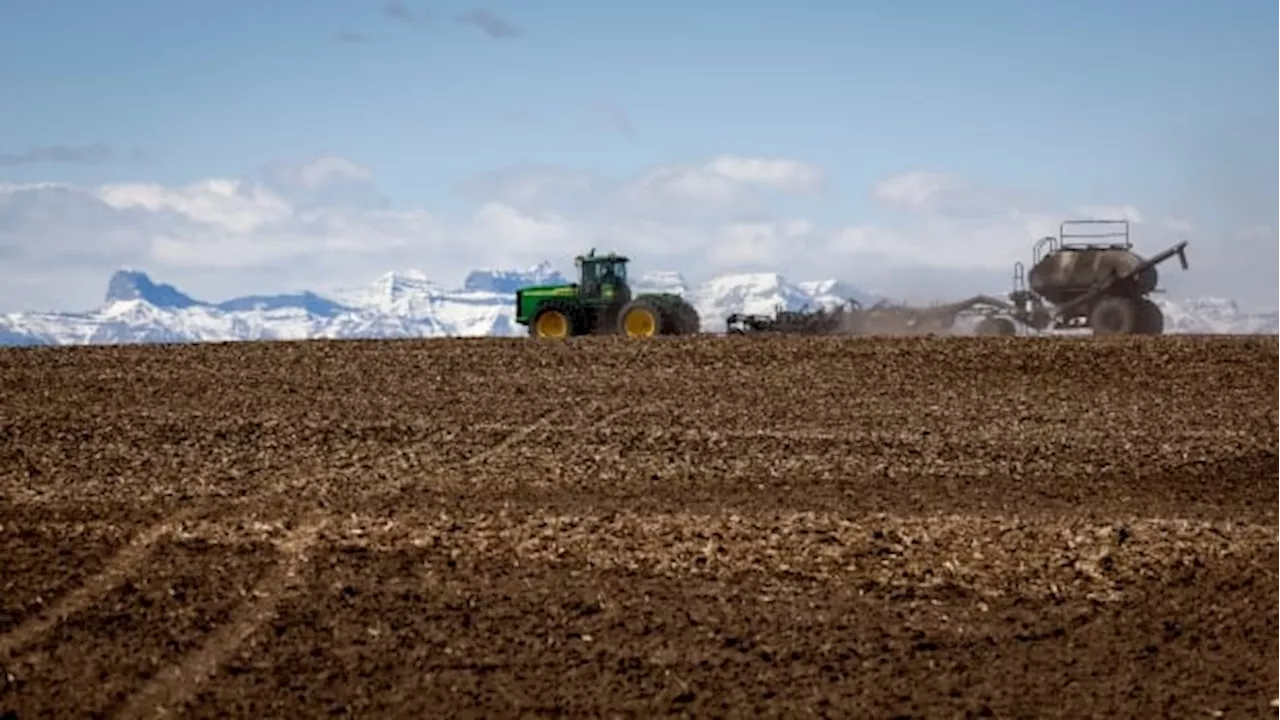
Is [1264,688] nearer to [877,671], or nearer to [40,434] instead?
[877,671]

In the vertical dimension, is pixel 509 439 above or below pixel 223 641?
above

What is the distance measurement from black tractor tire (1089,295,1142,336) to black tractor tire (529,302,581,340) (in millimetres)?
14554

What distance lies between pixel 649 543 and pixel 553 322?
22.7 metres

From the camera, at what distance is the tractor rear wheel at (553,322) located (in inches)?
1478

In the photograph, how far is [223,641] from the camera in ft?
40.3

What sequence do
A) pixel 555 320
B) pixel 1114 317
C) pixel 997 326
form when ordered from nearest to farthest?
pixel 555 320 < pixel 1114 317 < pixel 997 326

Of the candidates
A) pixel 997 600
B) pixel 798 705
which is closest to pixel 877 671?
pixel 798 705

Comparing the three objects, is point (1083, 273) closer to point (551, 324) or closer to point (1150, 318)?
point (1150, 318)

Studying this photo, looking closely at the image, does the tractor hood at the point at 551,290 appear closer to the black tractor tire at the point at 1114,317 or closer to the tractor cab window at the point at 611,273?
the tractor cab window at the point at 611,273

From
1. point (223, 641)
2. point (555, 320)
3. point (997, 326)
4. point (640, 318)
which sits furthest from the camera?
point (997, 326)

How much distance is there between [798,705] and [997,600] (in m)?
3.31

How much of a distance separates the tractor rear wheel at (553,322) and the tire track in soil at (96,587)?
21389 mm

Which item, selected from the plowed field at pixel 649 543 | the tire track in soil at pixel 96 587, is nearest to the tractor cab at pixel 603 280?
the plowed field at pixel 649 543

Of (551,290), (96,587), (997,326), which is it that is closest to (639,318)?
(551,290)
